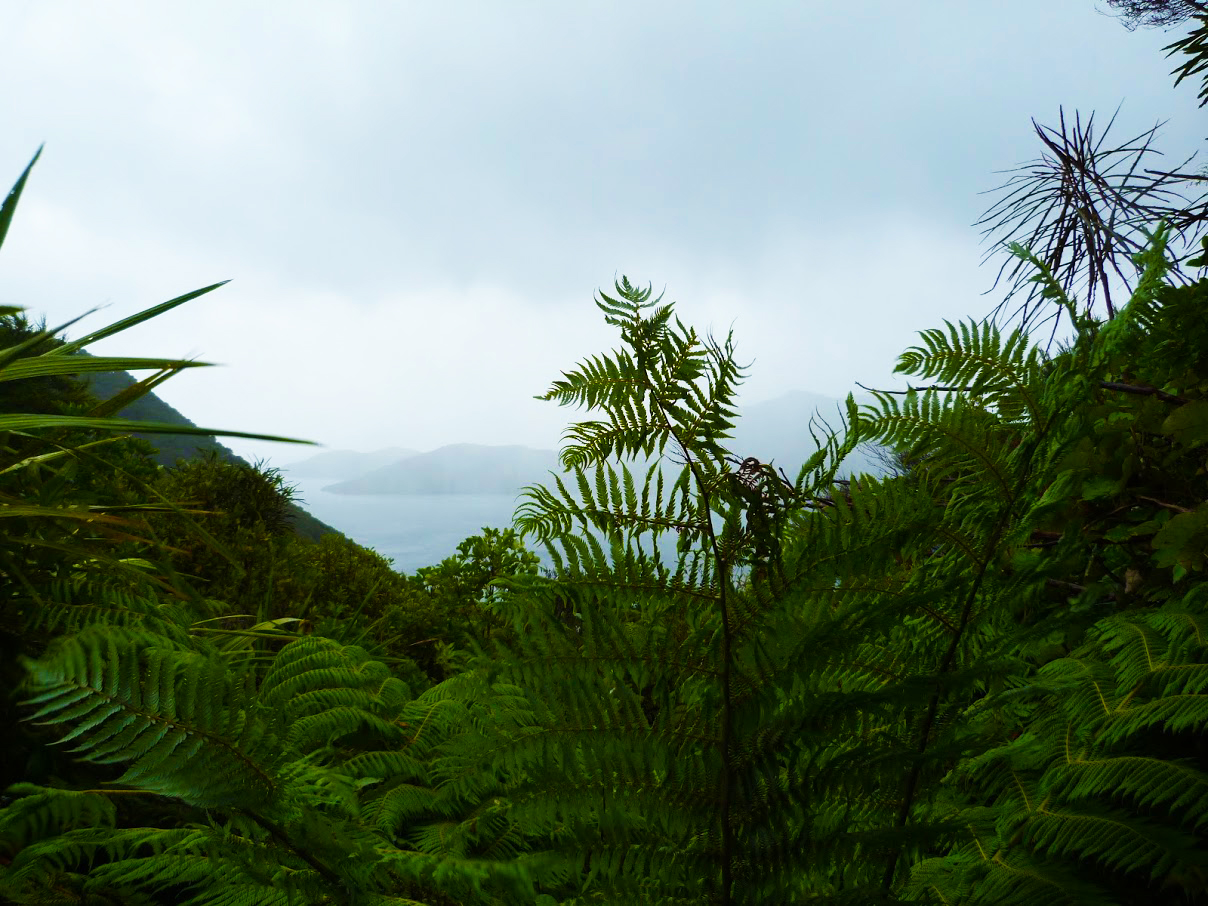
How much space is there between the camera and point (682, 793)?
521 mm

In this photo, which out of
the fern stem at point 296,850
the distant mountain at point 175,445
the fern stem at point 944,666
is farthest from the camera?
the distant mountain at point 175,445

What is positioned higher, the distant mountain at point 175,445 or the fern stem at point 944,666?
the distant mountain at point 175,445

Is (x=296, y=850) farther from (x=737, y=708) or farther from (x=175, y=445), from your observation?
(x=175, y=445)

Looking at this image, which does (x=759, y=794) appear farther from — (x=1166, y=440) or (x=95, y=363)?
(x=95, y=363)

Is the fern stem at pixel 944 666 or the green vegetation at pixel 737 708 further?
the fern stem at pixel 944 666

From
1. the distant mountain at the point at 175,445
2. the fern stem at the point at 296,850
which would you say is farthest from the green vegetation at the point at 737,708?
the distant mountain at the point at 175,445

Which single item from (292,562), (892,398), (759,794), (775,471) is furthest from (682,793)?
(292,562)

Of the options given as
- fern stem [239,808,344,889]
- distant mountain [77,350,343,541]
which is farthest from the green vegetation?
distant mountain [77,350,343,541]

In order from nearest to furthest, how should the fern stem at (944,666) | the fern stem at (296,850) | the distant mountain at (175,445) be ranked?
the fern stem at (296,850)
the fern stem at (944,666)
the distant mountain at (175,445)

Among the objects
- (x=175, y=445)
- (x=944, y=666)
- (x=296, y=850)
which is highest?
(x=175, y=445)

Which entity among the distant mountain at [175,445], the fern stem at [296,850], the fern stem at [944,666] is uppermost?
the distant mountain at [175,445]

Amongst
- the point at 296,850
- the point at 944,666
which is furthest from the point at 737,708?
the point at 296,850

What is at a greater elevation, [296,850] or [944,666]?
[944,666]

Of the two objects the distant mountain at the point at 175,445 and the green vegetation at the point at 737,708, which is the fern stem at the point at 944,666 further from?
the distant mountain at the point at 175,445
